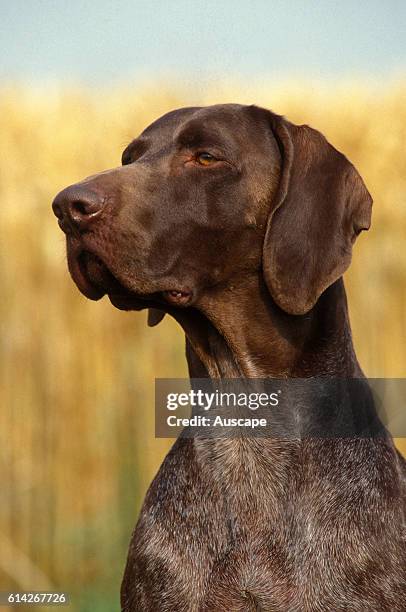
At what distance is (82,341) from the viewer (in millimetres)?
6086

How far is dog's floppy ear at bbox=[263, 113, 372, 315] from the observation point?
4.16 metres

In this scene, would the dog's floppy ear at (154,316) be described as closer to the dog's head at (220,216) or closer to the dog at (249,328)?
the dog at (249,328)

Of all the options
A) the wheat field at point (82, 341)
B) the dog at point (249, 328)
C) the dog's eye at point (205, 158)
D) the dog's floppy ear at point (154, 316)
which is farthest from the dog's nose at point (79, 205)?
the wheat field at point (82, 341)

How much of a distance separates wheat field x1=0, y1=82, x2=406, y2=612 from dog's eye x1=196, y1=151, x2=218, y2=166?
1.66 metres

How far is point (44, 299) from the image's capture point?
607 cm

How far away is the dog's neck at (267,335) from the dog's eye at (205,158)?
49 cm

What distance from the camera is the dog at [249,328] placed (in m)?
3.98

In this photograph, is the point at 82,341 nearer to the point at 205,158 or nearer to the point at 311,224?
the point at 205,158

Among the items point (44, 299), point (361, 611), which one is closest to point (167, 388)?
point (44, 299)

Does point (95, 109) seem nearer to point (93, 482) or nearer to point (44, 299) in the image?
point (44, 299)

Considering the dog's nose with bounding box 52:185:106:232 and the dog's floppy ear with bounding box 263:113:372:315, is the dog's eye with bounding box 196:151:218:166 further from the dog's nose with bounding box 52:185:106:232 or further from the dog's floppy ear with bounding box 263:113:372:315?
the dog's nose with bounding box 52:185:106:232

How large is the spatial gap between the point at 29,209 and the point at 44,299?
514mm

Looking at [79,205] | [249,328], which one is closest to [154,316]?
[249,328]

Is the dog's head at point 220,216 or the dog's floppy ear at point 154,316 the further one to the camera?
the dog's floppy ear at point 154,316
